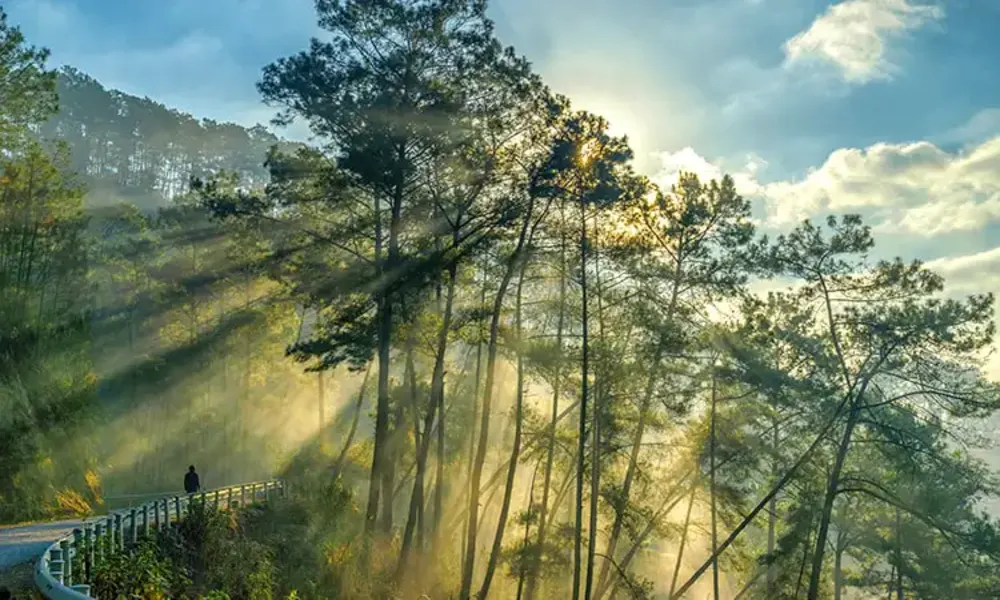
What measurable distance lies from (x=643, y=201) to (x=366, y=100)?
8331 millimetres


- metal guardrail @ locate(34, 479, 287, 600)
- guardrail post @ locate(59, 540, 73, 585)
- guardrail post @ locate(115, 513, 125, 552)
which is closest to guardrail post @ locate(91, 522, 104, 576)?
metal guardrail @ locate(34, 479, 287, 600)

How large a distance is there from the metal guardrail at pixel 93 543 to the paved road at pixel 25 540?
3.18 ft

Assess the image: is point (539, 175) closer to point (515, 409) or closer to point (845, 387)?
point (515, 409)

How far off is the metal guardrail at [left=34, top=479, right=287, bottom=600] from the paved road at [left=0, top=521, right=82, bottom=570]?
0.97m

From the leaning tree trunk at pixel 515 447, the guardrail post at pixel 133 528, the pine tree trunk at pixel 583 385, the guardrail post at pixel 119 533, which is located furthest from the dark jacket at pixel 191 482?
the pine tree trunk at pixel 583 385

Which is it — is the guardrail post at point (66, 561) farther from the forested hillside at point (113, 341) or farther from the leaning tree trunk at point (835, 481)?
the leaning tree trunk at point (835, 481)

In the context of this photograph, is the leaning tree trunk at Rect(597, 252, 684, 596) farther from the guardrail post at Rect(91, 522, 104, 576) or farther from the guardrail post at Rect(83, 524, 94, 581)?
the guardrail post at Rect(83, 524, 94, 581)

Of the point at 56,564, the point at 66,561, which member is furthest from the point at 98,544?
the point at 56,564

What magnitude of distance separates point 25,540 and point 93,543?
14.5ft

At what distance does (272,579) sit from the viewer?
15.6 meters

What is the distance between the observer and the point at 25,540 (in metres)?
14.8

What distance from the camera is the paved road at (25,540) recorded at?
41.2 feet

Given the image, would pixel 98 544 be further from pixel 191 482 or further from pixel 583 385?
pixel 191 482

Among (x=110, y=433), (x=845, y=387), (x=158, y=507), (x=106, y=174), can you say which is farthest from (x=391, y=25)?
(x=106, y=174)
